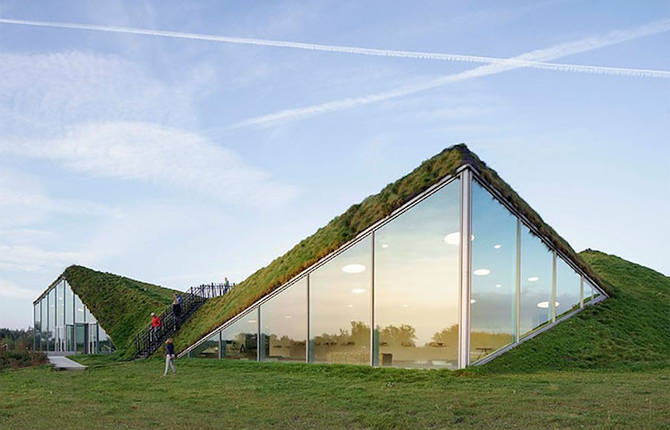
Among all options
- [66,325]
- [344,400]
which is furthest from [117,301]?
[344,400]

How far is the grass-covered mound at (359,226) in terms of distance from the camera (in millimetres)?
18859

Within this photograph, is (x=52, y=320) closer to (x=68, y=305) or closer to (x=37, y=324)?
(x=68, y=305)

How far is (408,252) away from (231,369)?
8.14 meters

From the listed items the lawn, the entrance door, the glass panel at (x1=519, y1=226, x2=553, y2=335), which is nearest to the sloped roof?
the entrance door

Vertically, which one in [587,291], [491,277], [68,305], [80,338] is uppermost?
[491,277]

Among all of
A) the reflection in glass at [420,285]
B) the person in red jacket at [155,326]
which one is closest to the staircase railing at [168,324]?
the person in red jacket at [155,326]

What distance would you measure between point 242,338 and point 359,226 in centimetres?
726

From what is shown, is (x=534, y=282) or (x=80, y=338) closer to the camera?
(x=534, y=282)

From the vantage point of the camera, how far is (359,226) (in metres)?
20.1

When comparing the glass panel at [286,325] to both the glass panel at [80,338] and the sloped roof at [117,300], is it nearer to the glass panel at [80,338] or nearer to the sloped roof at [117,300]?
the sloped roof at [117,300]

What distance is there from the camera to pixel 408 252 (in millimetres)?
18953

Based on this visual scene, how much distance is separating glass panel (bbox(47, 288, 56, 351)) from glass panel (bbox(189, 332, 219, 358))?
24159 mm

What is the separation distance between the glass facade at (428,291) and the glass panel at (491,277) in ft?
0.11

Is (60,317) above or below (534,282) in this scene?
below
